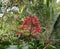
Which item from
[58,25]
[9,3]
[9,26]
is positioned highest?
[9,3]

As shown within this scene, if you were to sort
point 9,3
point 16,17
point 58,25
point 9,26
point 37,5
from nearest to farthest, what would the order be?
point 58,25, point 9,3, point 9,26, point 16,17, point 37,5

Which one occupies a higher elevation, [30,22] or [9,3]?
[9,3]

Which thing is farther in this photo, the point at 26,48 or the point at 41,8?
the point at 41,8

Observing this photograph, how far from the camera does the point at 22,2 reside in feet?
17.5

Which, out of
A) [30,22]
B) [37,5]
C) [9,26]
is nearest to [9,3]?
[30,22]

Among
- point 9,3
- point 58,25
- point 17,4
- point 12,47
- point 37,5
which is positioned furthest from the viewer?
point 37,5

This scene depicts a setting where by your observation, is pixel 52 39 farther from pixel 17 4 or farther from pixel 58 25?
pixel 17 4

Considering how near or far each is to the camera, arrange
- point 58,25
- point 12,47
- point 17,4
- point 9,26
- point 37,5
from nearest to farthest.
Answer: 1. point 12,47
2. point 58,25
3. point 17,4
4. point 9,26
5. point 37,5

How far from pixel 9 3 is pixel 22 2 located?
0.85 metres

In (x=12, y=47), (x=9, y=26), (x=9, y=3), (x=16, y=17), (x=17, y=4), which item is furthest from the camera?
(x=16, y=17)

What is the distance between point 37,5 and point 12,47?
6151 mm

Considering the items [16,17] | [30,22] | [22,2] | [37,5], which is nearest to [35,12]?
[37,5]

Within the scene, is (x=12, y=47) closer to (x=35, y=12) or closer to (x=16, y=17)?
(x=16, y=17)

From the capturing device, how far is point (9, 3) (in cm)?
453
